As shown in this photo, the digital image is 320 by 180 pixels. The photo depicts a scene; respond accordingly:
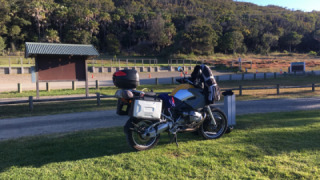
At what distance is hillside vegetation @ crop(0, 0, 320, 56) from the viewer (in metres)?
55.2

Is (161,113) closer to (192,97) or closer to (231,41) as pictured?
(192,97)

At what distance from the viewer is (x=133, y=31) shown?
235ft

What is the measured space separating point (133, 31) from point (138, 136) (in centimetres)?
6958

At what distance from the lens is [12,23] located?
178 feet

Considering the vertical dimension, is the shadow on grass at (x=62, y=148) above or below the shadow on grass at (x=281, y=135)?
below

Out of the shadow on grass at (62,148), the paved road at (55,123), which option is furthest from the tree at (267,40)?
the shadow on grass at (62,148)

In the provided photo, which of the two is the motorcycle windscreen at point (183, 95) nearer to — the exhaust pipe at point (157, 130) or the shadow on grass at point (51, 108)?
the exhaust pipe at point (157, 130)

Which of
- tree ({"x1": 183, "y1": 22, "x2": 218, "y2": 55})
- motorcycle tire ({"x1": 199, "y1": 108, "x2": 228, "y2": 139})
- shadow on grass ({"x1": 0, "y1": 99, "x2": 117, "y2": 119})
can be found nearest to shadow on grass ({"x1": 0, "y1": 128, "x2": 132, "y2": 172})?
motorcycle tire ({"x1": 199, "y1": 108, "x2": 228, "y2": 139})

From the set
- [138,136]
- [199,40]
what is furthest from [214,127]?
[199,40]

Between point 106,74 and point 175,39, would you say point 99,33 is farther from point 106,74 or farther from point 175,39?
point 106,74

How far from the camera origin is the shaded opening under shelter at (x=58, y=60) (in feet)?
46.8

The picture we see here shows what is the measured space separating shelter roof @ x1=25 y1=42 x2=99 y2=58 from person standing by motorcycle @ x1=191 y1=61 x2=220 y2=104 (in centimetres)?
1113

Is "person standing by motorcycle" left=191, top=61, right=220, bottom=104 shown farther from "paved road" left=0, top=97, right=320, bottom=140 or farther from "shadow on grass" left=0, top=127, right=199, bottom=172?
"paved road" left=0, top=97, right=320, bottom=140

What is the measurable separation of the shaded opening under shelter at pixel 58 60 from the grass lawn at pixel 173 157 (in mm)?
9334
